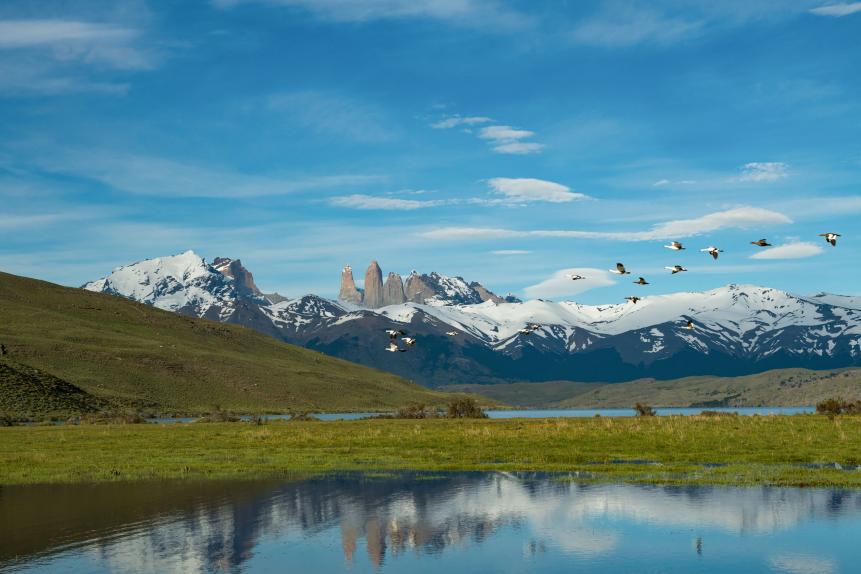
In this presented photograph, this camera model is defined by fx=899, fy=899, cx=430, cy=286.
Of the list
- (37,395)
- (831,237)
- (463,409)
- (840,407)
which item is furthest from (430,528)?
(37,395)

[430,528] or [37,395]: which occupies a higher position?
[37,395]

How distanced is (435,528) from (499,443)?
3153 cm

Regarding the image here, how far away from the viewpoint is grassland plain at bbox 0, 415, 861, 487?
46.2 metres

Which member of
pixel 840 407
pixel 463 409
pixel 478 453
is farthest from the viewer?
pixel 463 409

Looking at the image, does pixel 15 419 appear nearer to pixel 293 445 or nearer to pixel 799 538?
pixel 293 445

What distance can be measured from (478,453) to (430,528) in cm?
2471

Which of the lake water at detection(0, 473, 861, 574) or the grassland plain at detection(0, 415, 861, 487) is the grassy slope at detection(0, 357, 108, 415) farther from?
the lake water at detection(0, 473, 861, 574)

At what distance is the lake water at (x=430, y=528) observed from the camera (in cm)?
2650

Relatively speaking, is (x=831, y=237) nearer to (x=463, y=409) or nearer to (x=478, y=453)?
(x=478, y=453)

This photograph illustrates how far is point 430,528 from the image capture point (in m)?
31.9

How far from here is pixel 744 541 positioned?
94.3 ft

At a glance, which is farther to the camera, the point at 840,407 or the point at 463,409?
the point at 463,409

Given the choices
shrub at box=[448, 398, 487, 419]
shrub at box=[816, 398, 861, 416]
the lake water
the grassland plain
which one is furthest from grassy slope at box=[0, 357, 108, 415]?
shrub at box=[816, 398, 861, 416]

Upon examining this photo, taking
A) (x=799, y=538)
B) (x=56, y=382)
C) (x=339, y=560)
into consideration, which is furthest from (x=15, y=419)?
(x=799, y=538)
